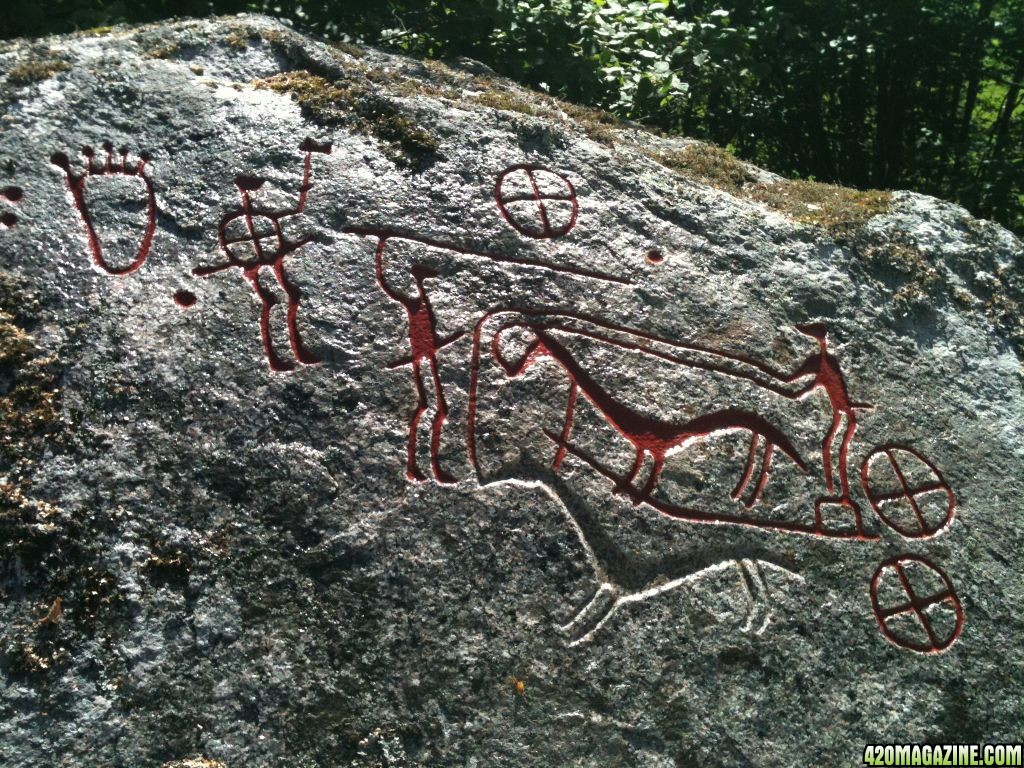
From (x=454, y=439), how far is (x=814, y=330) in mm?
1272

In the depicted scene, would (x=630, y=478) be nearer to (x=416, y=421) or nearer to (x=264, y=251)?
(x=416, y=421)

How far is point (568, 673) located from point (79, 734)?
1226 mm

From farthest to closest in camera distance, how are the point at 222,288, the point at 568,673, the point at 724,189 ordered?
the point at 724,189
the point at 222,288
the point at 568,673

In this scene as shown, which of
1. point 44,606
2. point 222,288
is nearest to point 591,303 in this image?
point 222,288

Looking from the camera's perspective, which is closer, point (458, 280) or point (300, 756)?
point (300, 756)

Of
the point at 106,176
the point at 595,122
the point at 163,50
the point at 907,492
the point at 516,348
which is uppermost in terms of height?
the point at 163,50

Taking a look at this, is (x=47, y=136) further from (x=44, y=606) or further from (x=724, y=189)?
(x=724, y=189)

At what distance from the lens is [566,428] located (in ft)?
9.64

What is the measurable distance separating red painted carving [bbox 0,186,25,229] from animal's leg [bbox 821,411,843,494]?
8.17ft

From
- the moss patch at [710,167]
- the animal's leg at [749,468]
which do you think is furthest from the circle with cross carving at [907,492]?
the moss patch at [710,167]

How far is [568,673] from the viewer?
8.80 ft

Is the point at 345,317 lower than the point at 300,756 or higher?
higher

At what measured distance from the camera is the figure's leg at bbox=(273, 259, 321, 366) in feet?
9.34

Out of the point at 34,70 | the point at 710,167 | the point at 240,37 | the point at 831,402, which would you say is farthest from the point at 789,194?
the point at 34,70
